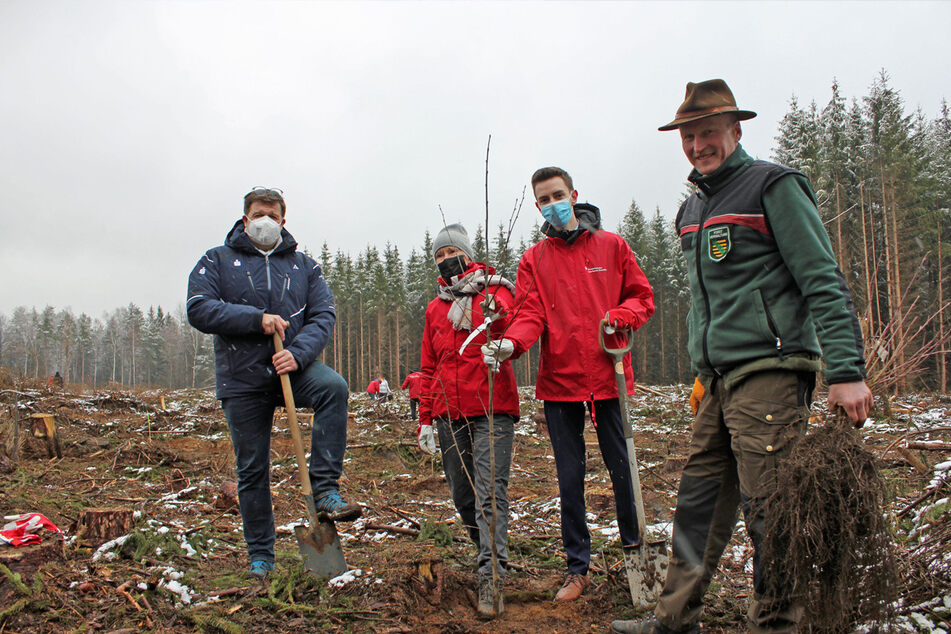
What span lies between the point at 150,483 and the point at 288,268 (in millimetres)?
5071

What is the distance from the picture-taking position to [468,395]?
3.81 metres

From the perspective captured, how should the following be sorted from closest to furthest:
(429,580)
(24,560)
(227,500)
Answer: (24,560)
(429,580)
(227,500)

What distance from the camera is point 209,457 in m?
9.07

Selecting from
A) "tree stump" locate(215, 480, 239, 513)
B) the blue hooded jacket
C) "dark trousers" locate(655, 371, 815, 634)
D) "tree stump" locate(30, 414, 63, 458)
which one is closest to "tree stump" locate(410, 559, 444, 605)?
"dark trousers" locate(655, 371, 815, 634)

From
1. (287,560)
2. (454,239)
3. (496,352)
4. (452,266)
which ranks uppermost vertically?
(454,239)

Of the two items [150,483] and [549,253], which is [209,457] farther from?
[549,253]

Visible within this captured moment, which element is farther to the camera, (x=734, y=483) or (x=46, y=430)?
(x=46, y=430)

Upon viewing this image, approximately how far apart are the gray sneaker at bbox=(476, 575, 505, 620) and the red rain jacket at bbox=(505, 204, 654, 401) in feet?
3.69

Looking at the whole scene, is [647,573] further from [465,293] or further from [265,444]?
[265,444]

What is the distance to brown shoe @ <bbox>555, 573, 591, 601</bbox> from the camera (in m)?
3.34

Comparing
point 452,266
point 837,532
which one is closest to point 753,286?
point 837,532

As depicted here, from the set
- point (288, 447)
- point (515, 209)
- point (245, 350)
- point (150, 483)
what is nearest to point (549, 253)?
point (515, 209)

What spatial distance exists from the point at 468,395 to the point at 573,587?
4.32ft

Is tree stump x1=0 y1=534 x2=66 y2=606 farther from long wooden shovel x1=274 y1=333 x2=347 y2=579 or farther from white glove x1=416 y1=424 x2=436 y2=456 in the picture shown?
white glove x1=416 y1=424 x2=436 y2=456
